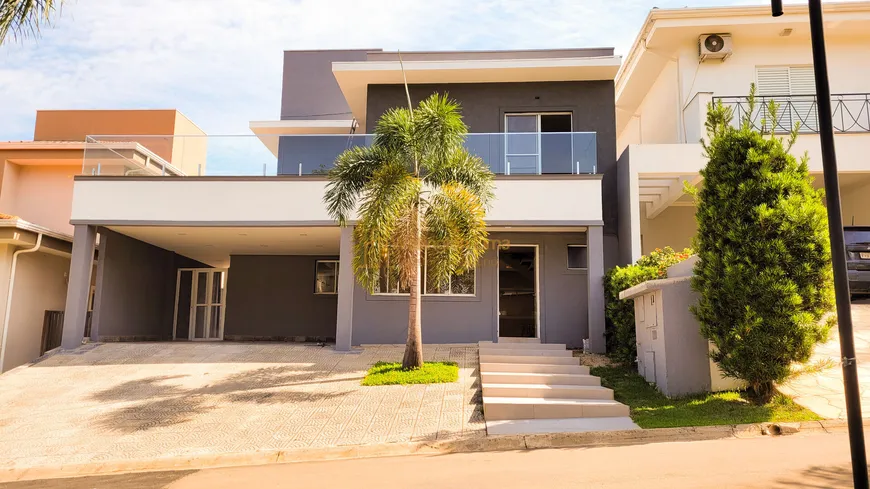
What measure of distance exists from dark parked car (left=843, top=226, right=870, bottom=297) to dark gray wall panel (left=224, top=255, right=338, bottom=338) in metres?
12.7

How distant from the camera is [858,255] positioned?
489 inches

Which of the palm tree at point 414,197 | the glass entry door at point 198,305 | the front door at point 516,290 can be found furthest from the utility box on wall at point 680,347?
the glass entry door at point 198,305

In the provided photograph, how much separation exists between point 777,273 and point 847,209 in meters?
10.5

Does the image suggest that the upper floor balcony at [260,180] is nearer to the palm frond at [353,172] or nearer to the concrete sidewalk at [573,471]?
the palm frond at [353,172]

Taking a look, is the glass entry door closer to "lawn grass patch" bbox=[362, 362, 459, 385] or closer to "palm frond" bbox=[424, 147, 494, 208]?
"lawn grass patch" bbox=[362, 362, 459, 385]

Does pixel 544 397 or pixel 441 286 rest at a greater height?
pixel 441 286

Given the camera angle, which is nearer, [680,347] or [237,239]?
[680,347]

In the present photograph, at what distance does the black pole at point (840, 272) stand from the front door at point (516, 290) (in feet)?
34.6

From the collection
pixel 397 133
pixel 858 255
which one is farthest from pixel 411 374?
pixel 858 255

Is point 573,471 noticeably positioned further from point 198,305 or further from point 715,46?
point 198,305

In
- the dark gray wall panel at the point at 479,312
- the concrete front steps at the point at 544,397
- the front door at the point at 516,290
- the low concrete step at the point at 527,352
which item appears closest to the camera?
the concrete front steps at the point at 544,397

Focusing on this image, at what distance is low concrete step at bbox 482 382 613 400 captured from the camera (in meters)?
9.91

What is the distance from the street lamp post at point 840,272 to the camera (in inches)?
174

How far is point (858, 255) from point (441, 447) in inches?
371
